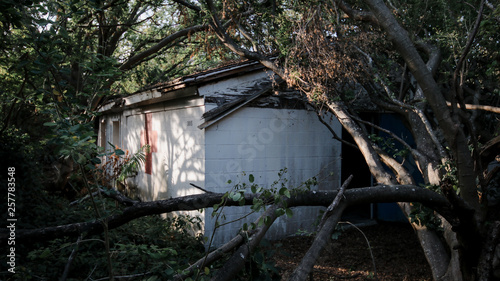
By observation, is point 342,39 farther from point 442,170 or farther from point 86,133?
point 86,133

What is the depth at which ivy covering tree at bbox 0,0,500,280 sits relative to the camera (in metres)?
2.91

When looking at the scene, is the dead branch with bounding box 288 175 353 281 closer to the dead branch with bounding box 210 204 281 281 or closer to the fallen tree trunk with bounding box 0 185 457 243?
the fallen tree trunk with bounding box 0 185 457 243

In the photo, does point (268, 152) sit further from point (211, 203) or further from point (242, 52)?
point (211, 203)

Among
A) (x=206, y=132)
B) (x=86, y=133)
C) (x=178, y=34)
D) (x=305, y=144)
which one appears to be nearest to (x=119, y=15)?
(x=178, y=34)

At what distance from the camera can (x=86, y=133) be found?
7.81 feet

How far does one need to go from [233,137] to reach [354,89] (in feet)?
7.91

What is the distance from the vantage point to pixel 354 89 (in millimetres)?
6629

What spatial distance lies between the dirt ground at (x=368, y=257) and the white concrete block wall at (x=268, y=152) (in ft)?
2.99

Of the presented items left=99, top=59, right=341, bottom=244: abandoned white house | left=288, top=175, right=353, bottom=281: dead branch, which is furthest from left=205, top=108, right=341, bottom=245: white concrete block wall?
left=288, top=175, right=353, bottom=281: dead branch

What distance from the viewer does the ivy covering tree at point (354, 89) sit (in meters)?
2.91

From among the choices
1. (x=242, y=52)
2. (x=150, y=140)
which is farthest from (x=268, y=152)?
(x=150, y=140)

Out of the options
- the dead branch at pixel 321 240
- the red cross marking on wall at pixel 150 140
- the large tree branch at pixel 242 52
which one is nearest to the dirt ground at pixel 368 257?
the dead branch at pixel 321 240

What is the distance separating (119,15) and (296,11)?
4709mm

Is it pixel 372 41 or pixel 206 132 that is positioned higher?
pixel 372 41
